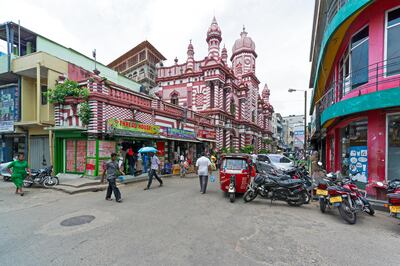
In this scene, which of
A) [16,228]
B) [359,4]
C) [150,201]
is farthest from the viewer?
[150,201]

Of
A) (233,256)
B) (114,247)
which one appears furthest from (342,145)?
(114,247)

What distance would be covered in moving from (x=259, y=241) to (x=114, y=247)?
301cm

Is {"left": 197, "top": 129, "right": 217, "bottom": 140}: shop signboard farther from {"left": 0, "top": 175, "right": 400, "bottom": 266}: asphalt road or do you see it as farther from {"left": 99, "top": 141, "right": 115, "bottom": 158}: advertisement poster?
{"left": 0, "top": 175, "right": 400, "bottom": 266}: asphalt road

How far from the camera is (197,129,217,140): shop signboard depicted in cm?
1966

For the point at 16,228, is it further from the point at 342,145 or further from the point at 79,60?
the point at 79,60

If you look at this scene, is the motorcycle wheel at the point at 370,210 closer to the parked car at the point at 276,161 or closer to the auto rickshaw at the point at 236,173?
the auto rickshaw at the point at 236,173

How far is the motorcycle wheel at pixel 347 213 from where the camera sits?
509cm

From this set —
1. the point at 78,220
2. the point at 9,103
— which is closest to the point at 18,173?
the point at 78,220

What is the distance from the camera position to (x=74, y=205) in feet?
21.7

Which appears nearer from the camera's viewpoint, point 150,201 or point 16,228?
point 16,228

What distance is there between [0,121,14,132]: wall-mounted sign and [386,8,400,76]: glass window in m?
21.3

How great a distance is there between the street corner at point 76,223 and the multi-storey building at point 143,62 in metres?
23.7

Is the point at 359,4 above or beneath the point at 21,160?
above

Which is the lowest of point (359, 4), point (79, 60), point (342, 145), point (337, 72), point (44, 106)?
point (342, 145)
